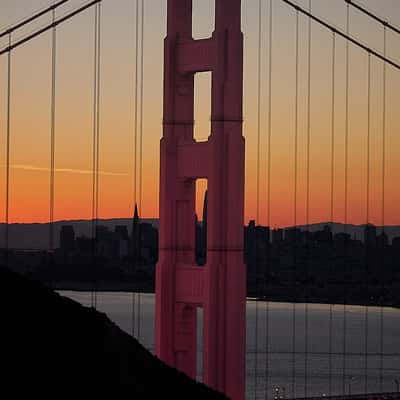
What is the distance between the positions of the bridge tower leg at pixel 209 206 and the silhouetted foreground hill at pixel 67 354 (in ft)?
15.5

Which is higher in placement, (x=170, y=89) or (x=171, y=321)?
(x=170, y=89)

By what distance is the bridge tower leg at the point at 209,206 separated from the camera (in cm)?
2828

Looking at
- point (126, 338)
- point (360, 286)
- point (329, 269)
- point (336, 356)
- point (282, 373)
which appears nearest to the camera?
point (126, 338)

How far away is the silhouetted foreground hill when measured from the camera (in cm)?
2094

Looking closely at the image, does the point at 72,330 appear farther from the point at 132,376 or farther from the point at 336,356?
the point at 336,356

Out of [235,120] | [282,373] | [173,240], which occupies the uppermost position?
[235,120]

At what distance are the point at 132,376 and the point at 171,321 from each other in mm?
7108

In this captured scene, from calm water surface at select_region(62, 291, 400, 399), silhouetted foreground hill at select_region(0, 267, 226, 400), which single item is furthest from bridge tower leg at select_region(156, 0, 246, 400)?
calm water surface at select_region(62, 291, 400, 399)

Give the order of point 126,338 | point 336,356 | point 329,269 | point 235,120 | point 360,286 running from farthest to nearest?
point 360,286 < point 329,269 < point 336,356 < point 235,120 < point 126,338

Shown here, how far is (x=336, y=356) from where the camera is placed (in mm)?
138500

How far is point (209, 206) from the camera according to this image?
2872 centimetres

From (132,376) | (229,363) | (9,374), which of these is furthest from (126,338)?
(229,363)

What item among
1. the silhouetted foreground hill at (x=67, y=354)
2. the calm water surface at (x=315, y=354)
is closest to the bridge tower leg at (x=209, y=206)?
the silhouetted foreground hill at (x=67, y=354)

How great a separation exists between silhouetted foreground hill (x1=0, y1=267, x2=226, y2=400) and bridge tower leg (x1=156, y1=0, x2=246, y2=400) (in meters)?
4.72
